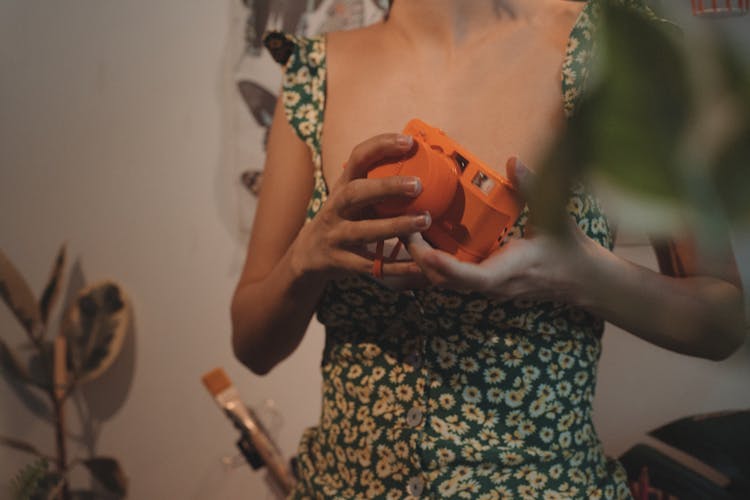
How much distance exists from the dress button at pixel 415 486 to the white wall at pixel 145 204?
0.72m

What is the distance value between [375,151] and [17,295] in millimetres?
1196

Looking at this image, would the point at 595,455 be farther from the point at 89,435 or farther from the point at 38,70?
the point at 38,70

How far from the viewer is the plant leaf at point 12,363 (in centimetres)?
140

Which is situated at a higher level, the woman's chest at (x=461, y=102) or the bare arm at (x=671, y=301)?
the woman's chest at (x=461, y=102)

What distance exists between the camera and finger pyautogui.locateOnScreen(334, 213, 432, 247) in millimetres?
400

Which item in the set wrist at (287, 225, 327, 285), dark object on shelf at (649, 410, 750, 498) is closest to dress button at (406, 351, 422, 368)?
wrist at (287, 225, 327, 285)

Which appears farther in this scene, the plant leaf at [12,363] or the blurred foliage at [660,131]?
the plant leaf at [12,363]

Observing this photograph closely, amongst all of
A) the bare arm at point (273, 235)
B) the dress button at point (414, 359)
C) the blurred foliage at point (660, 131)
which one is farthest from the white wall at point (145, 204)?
the blurred foliage at point (660, 131)

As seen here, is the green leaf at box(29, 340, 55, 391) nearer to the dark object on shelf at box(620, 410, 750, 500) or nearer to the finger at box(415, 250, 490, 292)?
the dark object on shelf at box(620, 410, 750, 500)

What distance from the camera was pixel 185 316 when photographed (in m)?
1.44

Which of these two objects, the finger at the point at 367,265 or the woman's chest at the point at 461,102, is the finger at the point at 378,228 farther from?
the woman's chest at the point at 461,102

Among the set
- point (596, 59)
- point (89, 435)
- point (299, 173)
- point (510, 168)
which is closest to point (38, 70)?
point (89, 435)

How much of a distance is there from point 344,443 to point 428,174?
31 cm

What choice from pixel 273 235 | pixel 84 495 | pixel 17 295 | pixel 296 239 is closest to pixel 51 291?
pixel 17 295
